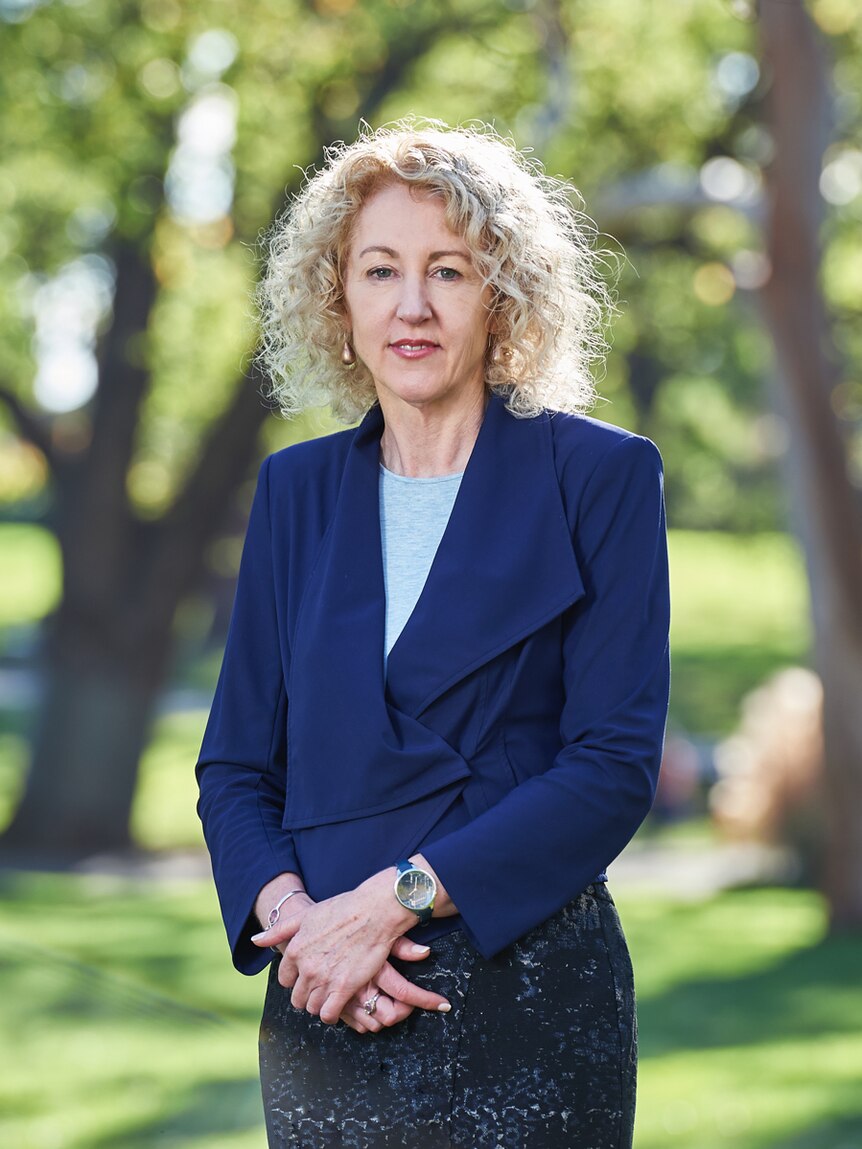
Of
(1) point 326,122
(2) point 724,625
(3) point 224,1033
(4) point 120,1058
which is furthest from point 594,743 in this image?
(2) point 724,625

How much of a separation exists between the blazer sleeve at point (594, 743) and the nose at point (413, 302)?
1.01 feet

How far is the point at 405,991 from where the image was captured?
193 cm

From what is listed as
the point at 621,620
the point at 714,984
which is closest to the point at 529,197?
the point at 621,620

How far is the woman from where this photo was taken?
1.93 meters

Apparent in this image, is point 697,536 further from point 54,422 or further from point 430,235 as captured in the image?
point 430,235

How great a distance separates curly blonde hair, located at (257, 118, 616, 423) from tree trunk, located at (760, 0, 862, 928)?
25.5 ft

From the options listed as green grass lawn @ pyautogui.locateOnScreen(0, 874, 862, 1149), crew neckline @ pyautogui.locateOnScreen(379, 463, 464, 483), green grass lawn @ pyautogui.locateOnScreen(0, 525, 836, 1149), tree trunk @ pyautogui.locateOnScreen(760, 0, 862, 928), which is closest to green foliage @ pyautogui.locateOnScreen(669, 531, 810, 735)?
tree trunk @ pyautogui.locateOnScreen(760, 0, 862, 928)

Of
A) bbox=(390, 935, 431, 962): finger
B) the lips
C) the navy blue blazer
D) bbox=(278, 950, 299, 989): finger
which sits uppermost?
the lips

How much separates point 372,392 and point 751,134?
1238 cm

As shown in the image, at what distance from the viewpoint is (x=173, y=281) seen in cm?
1409

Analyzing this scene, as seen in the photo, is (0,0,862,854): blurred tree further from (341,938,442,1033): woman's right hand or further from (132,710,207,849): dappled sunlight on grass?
(341,938,442,1033): woman's right hand

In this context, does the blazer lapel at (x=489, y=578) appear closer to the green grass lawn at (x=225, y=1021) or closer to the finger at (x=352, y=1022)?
the finger at (x=352, y=1022)

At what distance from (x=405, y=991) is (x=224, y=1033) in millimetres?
3782

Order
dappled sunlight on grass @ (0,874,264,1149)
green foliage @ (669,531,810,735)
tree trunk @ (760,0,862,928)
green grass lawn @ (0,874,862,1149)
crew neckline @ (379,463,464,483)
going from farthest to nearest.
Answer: green foliage @ (669,531,810,735), tree trunk @ (760,0,862,928), green grass lawn @ (0,874,862,1149), dappled sunlight on grass @ (0,874,264,1149), crew neckline @ (379,463,464,483)
